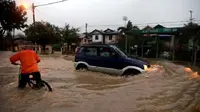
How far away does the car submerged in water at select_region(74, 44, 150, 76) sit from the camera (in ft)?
35.9

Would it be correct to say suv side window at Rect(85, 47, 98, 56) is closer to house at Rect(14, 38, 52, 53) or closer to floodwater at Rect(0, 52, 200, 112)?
floodwater at Rect(0, 52, 200, 112)

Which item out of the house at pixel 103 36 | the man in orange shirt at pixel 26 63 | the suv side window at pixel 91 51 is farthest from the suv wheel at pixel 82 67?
the house at pixel 103 36

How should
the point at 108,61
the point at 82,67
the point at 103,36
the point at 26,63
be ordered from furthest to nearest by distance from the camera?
the point at 103,36
the point at 82,67
the point at 108,61
the point at 26,63

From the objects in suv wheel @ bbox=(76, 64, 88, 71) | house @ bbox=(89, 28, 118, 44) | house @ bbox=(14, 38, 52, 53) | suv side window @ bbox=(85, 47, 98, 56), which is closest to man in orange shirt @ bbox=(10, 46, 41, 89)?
house @ bbox=(14, 38, 52, 53)

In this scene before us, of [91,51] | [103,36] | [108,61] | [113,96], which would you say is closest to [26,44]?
[113,96]

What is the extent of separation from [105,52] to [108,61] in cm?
50

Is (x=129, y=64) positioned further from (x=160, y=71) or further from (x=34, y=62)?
(x=34, y=62)

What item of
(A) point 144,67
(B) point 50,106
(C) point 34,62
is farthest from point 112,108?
(A) point 144,67

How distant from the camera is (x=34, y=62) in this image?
7.73 meters

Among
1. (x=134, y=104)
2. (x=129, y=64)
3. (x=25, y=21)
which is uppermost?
(x=25, y=21)

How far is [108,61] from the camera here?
11648mm

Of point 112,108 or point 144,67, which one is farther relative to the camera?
point 144,67

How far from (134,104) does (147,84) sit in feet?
8.81

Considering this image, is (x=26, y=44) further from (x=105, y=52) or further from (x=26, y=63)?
(x=105, y=52)
